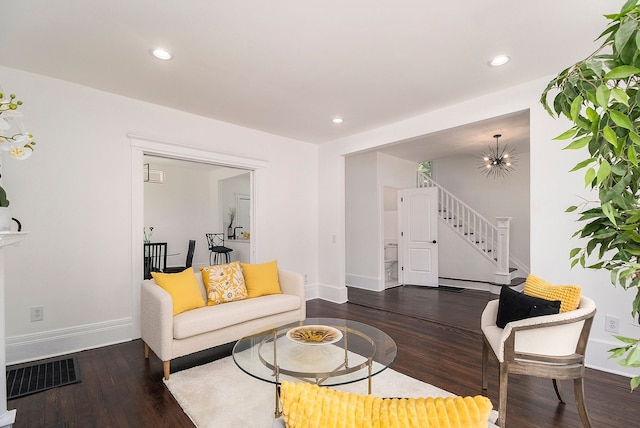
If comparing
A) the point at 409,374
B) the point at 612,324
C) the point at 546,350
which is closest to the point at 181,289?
the point at 409,374

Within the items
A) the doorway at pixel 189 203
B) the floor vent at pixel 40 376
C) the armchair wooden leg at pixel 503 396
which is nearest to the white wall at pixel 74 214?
the floor vent at pixel 40 376

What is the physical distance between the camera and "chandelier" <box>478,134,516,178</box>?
6051 mm

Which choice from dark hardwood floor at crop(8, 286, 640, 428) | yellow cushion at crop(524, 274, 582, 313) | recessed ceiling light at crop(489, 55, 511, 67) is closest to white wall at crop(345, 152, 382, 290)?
dark hardwood floor at crop(8, 286, 640, 428)

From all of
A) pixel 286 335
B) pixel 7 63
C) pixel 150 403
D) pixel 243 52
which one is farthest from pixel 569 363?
pixel 7 63

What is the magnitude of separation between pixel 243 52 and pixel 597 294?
12.3 feet

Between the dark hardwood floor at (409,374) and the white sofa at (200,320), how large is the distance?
0.83 ft

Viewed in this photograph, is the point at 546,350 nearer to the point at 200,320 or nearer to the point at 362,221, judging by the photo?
the point at 200,320

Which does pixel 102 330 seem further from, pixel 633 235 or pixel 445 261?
pixel 445 261

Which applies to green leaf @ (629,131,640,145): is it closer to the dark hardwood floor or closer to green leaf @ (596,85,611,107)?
green leaf @ (596,85,611,107)

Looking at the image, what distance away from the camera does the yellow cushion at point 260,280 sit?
11.7 feet

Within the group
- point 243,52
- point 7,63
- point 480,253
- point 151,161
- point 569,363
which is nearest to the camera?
point 569,363

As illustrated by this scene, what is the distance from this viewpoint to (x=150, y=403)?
230cm

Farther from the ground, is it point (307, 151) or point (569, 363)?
point (307, 151)

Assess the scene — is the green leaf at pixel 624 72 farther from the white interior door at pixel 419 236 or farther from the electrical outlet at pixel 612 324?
the white interior door at pixel 419 236
